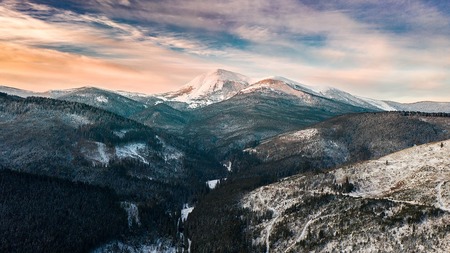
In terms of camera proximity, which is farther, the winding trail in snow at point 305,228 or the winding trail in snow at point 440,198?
the winding trail in snow at point 305,228

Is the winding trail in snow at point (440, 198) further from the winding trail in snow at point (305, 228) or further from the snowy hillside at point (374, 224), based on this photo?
the winding trail in snow at point (305, 228)

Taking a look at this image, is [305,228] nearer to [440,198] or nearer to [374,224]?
[374,224]

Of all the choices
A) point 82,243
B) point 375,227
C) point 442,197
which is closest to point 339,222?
point 375,227

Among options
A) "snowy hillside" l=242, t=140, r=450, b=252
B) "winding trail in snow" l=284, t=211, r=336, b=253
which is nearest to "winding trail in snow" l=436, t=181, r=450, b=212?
"snowy hillside" l=242, t=140, r=450, b=252

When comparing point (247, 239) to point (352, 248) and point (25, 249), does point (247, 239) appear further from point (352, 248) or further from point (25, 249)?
point (25, 249)

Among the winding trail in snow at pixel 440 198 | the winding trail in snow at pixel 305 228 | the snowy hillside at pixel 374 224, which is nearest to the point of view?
the snowy hillside at pixel 374 224

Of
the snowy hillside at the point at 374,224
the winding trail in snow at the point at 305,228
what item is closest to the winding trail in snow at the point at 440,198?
the snowy hillside at the point at 374,224

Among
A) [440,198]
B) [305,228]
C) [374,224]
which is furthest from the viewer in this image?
[305,228]

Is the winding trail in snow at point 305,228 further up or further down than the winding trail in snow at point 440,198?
further down

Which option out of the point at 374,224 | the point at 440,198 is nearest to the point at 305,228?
the point at 374,224

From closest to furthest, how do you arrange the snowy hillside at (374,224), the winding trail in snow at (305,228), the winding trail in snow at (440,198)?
1. the snowy hillside at (374,224)
2. the winding trail in snow at (440,198)
3. the winding trail in snow at (305,228)

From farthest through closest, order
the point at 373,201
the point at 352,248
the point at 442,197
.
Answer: the point at 373,201 < the point at 442,197 < the point at 352,248
